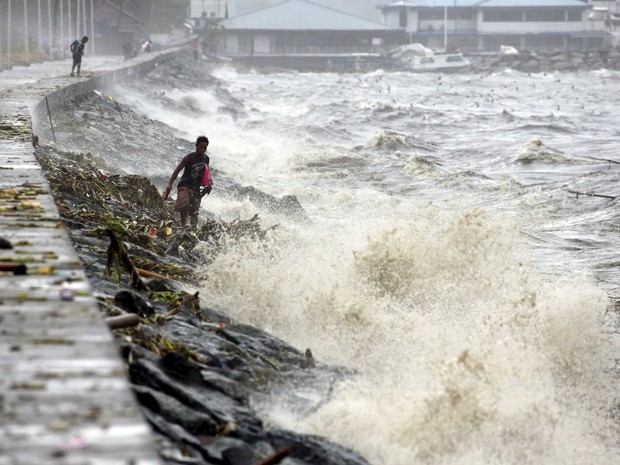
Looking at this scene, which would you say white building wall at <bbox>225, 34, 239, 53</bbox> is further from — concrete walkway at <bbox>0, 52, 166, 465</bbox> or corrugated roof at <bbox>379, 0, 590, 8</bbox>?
concrete walkway at <bbox>0, 52, 166, 465</bbox>

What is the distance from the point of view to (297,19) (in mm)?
85875

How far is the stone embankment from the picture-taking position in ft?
271

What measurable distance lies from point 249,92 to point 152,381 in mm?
54354

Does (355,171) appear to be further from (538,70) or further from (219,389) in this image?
(538,70)

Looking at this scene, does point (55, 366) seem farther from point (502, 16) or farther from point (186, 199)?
point (502, 16)

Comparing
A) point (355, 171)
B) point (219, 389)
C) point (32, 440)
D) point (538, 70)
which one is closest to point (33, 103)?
point (355, 171)

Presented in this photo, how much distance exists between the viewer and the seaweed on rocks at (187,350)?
4666 millimetres

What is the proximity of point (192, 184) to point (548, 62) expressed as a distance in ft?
250

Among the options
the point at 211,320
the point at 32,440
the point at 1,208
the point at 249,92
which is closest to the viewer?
the point at 32,440

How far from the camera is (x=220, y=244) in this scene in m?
10.2

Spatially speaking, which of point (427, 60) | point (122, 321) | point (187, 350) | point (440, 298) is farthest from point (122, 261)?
point (427, 60)

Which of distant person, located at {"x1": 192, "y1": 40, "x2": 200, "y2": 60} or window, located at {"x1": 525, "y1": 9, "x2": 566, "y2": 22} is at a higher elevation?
window, located at {"x1": 525, "y1": 9, "x2": 566, "y2": 22}

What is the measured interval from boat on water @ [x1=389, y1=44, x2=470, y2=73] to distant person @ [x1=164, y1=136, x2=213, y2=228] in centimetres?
7319

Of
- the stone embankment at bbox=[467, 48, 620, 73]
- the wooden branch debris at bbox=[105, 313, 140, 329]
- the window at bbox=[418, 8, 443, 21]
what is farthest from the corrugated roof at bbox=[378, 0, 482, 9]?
the wooden branch debris at bbox=[105, 313, 140, 329]
